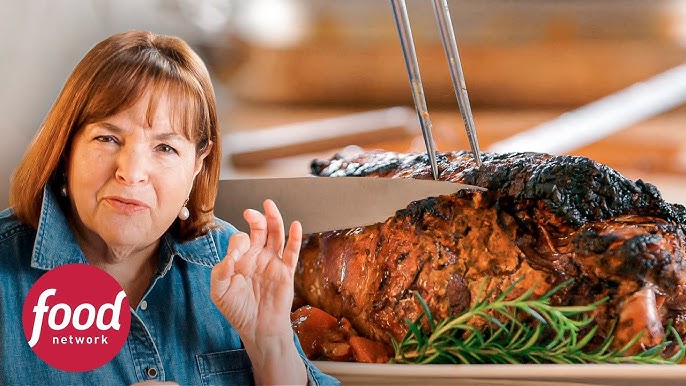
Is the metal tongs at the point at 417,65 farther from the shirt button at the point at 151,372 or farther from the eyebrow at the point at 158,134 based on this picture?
the shirt button at the point at 151,372

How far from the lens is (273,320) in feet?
2.80

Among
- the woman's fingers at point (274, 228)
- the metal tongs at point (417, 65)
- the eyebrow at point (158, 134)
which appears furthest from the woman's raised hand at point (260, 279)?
the metal tongs at point (417, 65)

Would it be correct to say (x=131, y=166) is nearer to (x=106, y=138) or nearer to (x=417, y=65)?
(x=106, y=138)

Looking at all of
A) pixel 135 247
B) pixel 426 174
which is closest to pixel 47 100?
pixel 135 247

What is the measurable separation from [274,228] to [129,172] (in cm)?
15

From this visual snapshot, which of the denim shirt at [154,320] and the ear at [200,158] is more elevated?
the ear at [200,158]

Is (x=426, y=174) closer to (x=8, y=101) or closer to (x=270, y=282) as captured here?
(x=270, y=282)

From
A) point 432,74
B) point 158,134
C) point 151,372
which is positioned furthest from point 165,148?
point 432,74

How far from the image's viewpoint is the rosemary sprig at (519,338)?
3.05 ft

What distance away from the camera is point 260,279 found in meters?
0.84

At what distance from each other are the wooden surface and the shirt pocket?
0.73ft

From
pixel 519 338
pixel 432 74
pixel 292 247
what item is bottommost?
pixel 519 338

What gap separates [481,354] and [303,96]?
0.38 m

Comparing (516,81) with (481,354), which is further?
(516,81)
